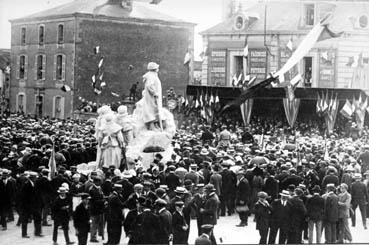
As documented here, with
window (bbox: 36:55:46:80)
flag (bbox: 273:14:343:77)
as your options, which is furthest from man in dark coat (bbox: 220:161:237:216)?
window (bbox: 36:55:46:80)

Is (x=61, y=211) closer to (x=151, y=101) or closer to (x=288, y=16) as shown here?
(x=151, y=101)

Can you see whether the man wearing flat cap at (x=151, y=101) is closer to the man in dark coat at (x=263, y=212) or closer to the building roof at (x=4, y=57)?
the man in dark coat at (x=263, y=212)

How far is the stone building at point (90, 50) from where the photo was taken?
4362 centimetres

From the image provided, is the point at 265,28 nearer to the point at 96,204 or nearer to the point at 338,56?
the point at 338,56

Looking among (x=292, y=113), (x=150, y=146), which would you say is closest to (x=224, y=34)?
(x=292, y=113)

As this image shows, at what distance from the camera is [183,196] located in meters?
12.4

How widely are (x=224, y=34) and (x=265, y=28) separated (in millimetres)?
3451

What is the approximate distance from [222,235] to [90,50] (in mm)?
31441

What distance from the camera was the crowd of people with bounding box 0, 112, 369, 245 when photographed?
11.8 metres

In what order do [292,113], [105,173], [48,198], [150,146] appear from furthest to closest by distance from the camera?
[292,113] → [150,146] → [105,173] → [48,198]

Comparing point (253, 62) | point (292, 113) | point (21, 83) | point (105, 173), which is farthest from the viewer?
point (21, 83)

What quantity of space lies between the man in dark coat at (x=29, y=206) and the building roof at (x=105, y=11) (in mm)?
30727

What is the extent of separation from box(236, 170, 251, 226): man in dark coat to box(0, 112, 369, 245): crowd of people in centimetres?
2

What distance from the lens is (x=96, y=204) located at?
1263cm
